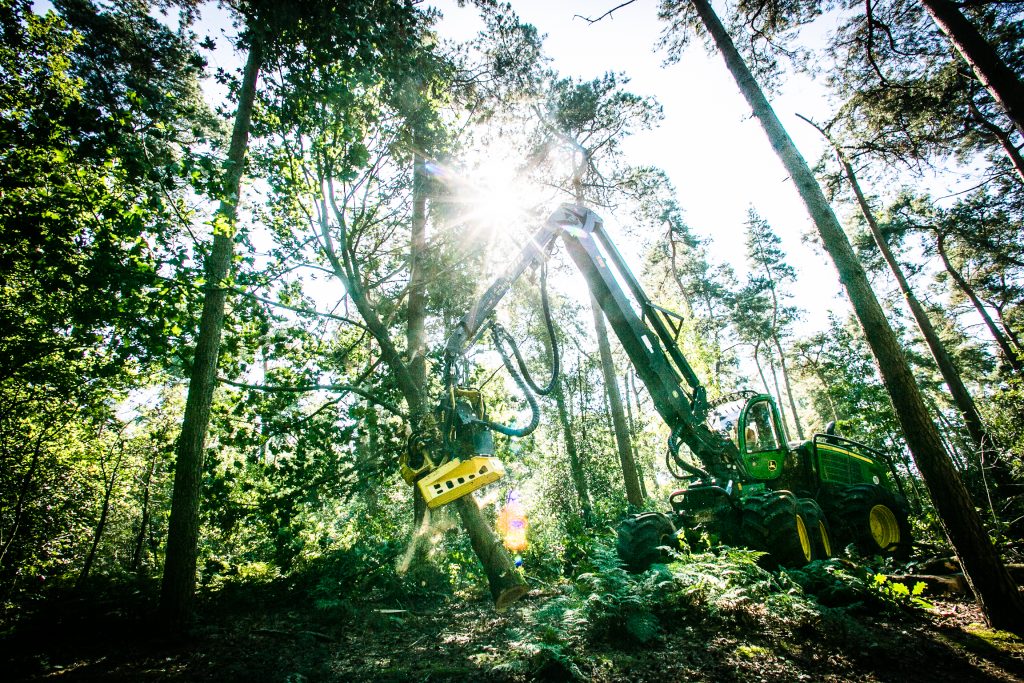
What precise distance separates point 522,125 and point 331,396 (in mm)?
9792

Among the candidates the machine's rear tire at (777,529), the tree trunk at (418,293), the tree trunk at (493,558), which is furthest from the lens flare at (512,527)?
the machine's rear tire at (777,529)

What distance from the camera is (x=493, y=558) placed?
7.95 metres

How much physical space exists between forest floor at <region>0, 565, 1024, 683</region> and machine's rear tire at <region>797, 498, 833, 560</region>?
1387 mm

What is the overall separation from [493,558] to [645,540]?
9.95ft

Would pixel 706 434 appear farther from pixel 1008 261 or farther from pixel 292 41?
pixel 1008 261

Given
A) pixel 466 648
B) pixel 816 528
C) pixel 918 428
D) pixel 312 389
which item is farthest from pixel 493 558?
pixel 918 428

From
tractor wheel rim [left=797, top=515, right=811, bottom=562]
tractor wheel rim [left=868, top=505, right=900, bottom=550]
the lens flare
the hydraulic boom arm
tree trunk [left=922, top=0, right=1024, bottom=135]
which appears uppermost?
tree trunk [left=922, top=0, right=1024, bottom=135]

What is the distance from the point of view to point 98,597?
7.46 metres

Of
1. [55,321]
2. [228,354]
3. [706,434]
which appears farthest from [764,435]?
[55,321]

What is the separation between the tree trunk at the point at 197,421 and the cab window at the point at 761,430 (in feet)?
30.2

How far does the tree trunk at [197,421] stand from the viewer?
247 inches

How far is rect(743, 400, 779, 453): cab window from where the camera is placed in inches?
294

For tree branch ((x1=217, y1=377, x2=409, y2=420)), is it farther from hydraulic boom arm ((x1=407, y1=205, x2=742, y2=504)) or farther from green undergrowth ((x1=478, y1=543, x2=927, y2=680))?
green undergrowth ((x1=478, y1=543, x2=927, y2=680))

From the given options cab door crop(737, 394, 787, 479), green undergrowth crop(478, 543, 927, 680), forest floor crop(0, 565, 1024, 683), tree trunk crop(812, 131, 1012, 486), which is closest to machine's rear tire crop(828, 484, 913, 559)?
cab door crop(737, 394, 787, 479)
